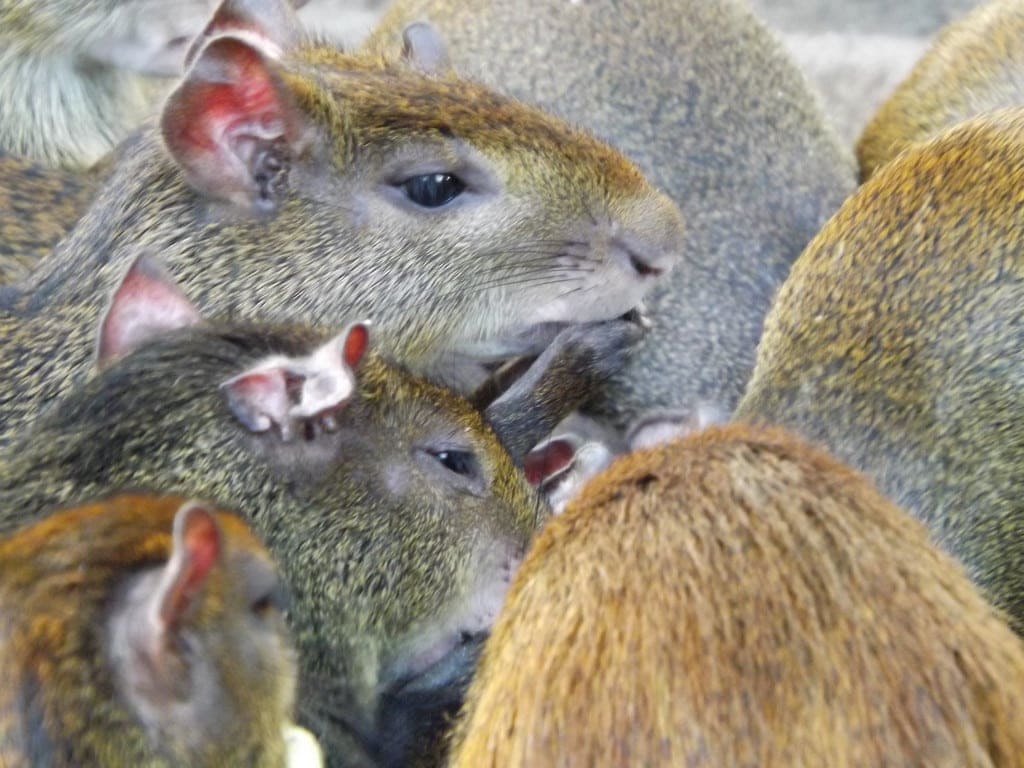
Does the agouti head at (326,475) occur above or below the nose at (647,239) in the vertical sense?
below

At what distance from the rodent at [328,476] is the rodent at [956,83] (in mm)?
1581

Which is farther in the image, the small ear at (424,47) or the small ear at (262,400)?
the small ear at (424,47)

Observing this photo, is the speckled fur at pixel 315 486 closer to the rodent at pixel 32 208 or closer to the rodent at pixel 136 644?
the rodent at pixel 136 644

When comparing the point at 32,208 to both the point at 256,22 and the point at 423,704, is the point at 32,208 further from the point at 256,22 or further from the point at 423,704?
the point at 423,704

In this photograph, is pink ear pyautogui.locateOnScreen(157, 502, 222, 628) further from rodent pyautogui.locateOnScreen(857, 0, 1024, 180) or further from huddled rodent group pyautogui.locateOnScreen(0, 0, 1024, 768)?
rodent pyautogui.locateOnScreen(857, 0, 1024, 180)

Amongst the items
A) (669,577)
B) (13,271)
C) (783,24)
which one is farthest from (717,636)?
(783,24)

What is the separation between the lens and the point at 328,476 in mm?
1898

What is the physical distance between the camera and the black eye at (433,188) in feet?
7.84

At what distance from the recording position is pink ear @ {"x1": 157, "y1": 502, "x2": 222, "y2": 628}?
4.56 ft

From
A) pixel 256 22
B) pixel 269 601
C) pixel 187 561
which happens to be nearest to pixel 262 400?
pixel 269 601

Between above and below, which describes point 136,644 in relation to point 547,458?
above

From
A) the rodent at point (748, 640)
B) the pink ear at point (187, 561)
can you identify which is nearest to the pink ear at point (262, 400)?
the pink ear at point (187, 561)

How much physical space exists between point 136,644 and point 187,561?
0.09 m

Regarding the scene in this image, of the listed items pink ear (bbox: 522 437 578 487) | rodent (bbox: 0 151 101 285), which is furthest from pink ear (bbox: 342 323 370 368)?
rodent (bbox: 0 151 101 285)
